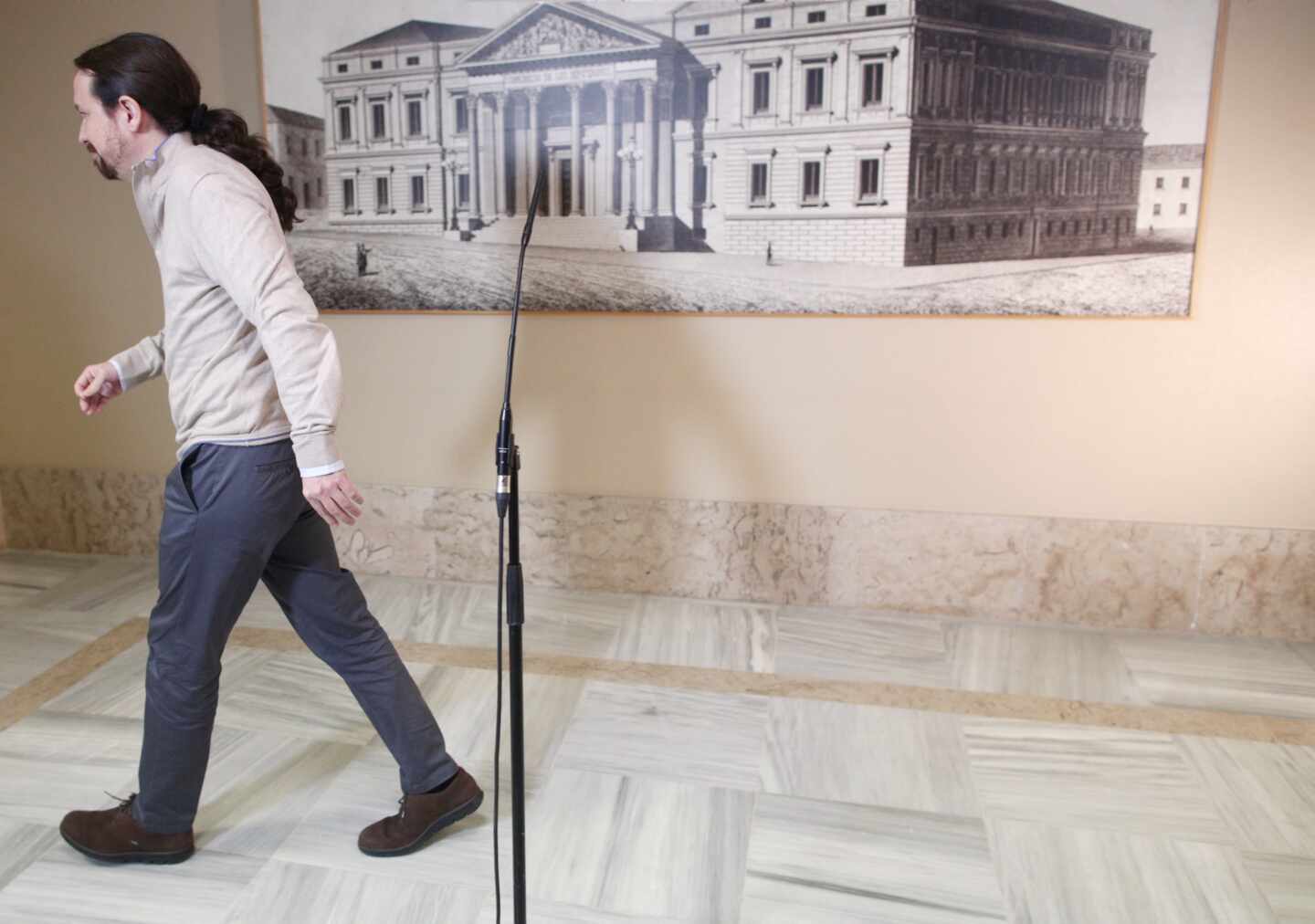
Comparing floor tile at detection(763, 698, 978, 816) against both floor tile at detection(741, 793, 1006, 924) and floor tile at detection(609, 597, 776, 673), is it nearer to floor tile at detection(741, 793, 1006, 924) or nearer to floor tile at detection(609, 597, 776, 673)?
floor tile at detection(741, 793, 1006, 924)

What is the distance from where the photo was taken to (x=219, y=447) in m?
1.70

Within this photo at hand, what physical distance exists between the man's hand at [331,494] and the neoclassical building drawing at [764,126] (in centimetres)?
163

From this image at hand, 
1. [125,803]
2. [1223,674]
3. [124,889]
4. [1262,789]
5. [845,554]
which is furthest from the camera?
[845,554]

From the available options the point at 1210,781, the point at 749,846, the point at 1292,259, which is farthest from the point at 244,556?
the point at 1292,259

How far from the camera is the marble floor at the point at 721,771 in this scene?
1808 millimetres

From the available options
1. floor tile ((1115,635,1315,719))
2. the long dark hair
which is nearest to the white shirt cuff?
the long dark hair

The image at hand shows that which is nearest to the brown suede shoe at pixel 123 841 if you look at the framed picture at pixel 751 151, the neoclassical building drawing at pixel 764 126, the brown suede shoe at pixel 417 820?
the brown suede shoe at pixel 417 820

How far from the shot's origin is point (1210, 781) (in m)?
2.19

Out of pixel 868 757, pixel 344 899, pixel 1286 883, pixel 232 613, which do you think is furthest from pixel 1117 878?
pixel 232 613

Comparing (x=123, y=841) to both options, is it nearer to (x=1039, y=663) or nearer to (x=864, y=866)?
(x=864, y=866)

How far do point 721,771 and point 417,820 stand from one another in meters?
0.67

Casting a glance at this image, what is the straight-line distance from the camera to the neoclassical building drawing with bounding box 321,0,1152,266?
109 inches

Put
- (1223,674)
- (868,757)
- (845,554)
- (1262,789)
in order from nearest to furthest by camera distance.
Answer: (1262,789) < (868,757) < (1223,674) < (845,554)

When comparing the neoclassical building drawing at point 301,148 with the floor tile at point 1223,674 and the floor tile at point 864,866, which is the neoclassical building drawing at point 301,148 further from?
the floor tile at point 1223,674
